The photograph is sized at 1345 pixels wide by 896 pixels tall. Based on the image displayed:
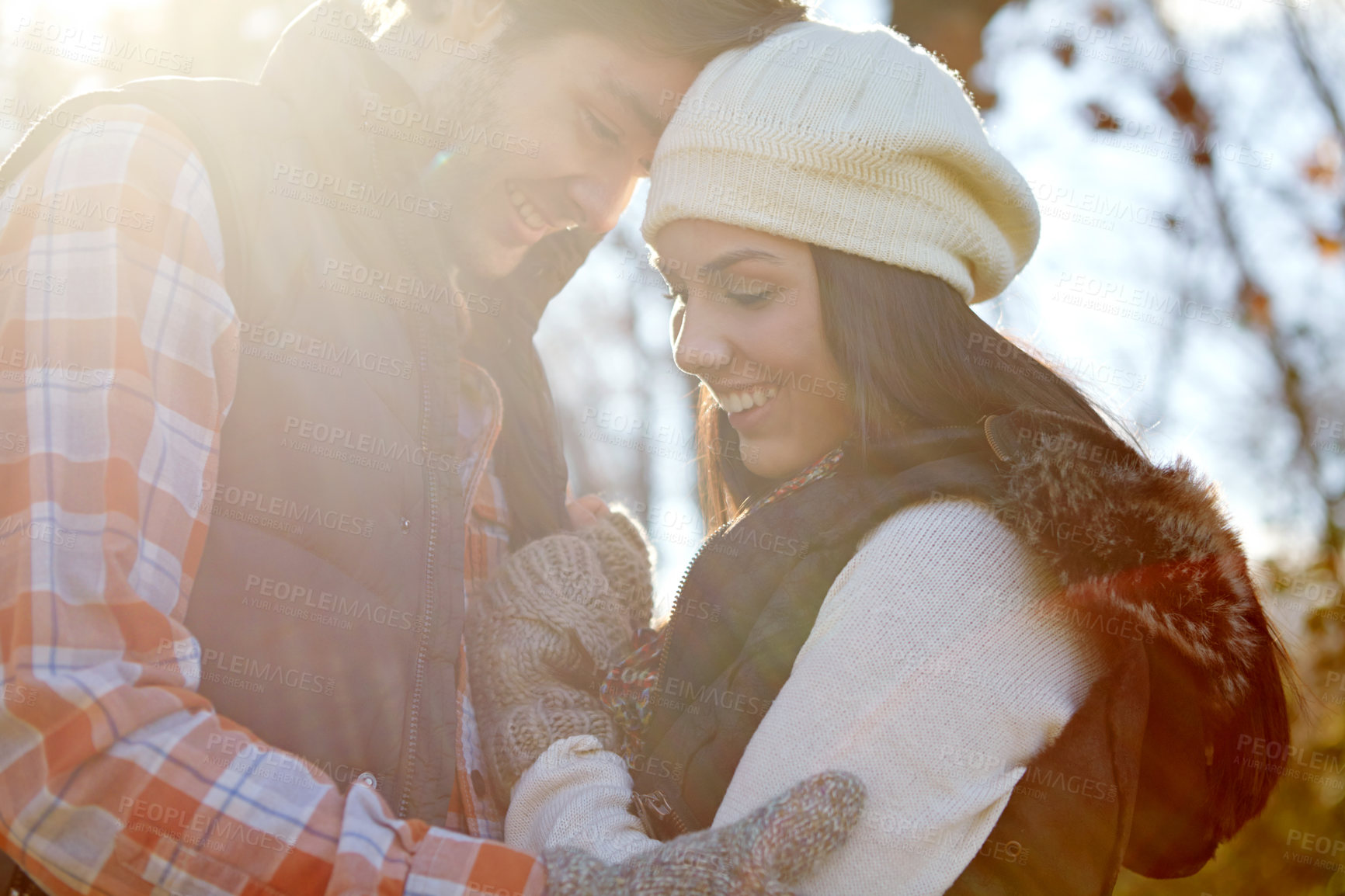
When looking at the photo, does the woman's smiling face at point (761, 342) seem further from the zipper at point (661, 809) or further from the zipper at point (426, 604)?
the zipper at point (661, 809)

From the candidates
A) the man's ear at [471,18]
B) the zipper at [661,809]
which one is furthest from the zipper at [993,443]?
the man's ear at [471,18]

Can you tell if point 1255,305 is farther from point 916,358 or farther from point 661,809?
point 661,809

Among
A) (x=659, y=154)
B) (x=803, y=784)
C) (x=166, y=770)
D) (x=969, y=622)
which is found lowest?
(x=803, y=784)

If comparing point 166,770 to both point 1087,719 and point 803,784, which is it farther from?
point 1087,719

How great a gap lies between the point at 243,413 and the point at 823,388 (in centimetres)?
119

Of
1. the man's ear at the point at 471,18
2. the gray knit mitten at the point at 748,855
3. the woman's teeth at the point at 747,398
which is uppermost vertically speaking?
the man's ear at the point at 471,18

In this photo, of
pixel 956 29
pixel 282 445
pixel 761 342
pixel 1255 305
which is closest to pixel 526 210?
pixel 761 342

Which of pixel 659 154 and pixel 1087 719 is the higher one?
pixel 659 154

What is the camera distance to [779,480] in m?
2.51

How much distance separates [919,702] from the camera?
5.18 feet

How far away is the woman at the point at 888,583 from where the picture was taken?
161 centimetres

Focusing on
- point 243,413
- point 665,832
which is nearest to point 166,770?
point 243,413

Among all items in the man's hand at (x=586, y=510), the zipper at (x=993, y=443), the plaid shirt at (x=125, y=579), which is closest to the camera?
the plaid shirt at (x=125, y=579)

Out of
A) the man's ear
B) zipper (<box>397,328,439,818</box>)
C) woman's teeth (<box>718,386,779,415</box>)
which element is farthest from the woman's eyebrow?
the man's ear
